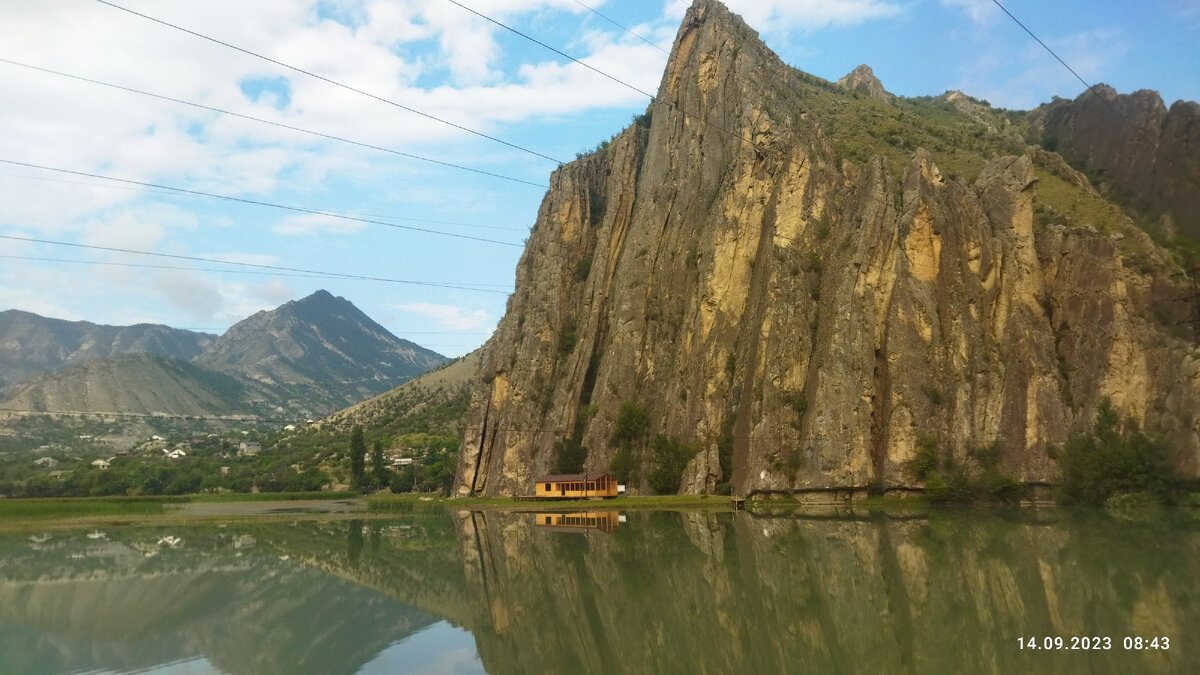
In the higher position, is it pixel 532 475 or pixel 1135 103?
pixel 1135 103

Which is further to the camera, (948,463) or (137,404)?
(137,404)

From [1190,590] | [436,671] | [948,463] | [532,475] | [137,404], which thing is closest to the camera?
[436,671]

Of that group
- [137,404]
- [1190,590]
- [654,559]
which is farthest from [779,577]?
[137,404]

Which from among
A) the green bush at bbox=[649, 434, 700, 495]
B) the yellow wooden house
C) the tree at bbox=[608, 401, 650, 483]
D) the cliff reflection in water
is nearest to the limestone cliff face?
the tree at bbox=[608, 401, 650, 483]

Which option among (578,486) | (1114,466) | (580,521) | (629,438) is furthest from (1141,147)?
(578,486)

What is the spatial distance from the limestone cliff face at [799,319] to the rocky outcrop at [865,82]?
179ft

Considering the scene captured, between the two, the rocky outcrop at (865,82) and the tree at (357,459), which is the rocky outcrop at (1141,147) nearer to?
the rocky outcrop at (865,82)

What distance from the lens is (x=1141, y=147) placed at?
53.0 meters

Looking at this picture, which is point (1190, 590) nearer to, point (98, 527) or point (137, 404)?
point (98, 527)

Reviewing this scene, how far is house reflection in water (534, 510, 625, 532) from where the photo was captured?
4744 centimetres

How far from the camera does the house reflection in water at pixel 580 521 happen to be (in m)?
47.4

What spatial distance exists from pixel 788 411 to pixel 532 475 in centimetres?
3099

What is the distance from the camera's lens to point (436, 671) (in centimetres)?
1617

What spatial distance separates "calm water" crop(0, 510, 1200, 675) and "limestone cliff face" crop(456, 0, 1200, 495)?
2051 centimetres
